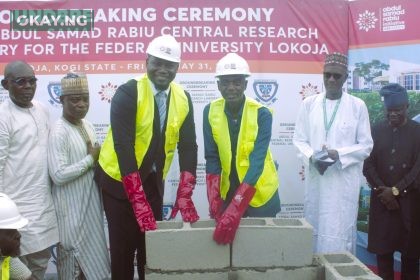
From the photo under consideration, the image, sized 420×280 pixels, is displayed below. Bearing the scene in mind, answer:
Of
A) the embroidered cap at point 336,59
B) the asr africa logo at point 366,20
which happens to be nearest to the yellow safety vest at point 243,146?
the embroidered cap at point 336,59

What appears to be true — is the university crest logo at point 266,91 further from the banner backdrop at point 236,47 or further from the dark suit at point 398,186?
the dark suit at point 398,186

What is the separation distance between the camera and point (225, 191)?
4047 millimetres

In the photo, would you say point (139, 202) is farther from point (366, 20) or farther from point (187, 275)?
point (366, 20)

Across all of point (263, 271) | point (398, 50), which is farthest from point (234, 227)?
point (398, 50)

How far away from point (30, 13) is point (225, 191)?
264 centimetres

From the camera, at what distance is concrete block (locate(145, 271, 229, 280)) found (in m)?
3.43

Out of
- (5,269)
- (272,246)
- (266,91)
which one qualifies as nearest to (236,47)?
(266,91)

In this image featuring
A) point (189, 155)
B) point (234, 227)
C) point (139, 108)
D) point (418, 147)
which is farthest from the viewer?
point (418, 147)

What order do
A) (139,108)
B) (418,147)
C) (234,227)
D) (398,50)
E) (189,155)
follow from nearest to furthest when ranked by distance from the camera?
1. (234,227)
2. (139,108)
3. (189,155)
4. (418,147)
5. (398,50)

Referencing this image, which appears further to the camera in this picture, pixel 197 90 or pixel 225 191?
pixel 197 90

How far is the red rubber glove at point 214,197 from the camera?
3811mm

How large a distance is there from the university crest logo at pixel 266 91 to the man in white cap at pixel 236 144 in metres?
1.37

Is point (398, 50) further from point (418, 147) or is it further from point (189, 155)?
point (189, 155)

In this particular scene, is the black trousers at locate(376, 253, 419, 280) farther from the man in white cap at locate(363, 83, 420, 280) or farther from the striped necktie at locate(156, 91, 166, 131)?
the striped necktie at locate(156, 91, 166, 131)
